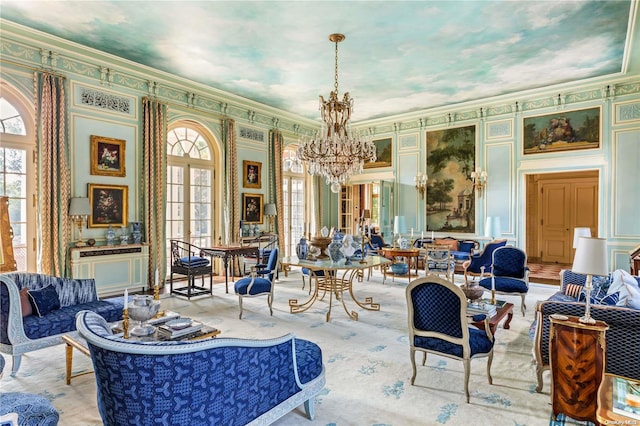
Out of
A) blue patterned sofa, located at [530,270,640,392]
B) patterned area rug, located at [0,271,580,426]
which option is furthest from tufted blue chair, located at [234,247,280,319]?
blue patterned sofa, located at [530,270,640,392]

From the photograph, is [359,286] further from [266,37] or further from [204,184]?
[266,37]

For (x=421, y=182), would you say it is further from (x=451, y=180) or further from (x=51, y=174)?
(x=51, y=174)

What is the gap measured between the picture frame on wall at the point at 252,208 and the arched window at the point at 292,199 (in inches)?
41.0

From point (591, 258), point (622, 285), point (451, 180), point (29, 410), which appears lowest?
point (29, 410)

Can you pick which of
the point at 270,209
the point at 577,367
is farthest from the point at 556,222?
the point at 577,367

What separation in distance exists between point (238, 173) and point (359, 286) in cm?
Result: 374

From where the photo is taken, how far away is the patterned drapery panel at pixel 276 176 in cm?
909

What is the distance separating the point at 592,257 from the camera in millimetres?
2773

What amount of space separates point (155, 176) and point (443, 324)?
5.83 metres

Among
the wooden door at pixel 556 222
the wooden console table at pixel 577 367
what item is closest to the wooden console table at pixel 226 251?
the wooden console table at pixel 577 367

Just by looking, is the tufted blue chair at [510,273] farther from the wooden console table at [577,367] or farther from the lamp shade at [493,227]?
the wooden console table at [577,367]

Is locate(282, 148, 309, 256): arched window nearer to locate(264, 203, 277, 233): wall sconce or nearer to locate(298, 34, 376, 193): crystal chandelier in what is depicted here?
locate(264, 203, 277, 233): wall sconce

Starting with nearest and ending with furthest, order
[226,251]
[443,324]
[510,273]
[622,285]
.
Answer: [443,324] → [622,285] → [510,273] → [226,251]

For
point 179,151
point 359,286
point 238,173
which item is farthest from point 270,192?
point 359,286
